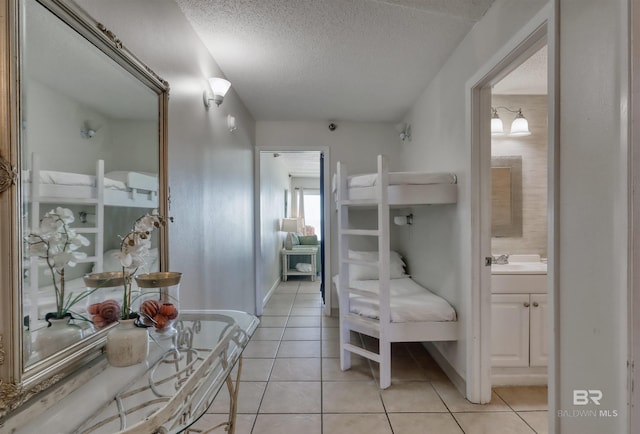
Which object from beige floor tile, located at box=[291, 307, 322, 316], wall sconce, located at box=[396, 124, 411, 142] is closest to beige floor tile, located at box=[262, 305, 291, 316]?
beige floor tile, located at box=[291, 307, 322, 316]

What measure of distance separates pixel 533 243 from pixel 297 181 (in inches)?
217

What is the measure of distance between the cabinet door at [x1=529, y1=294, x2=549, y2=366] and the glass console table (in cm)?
205

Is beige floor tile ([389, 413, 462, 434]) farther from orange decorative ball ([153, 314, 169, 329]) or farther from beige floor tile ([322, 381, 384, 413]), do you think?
orange decorative ball ([153, 314, 169, 329])

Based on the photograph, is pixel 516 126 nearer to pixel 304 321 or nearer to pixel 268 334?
pixel 304 321

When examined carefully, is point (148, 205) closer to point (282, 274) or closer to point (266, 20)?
point (266, 20)

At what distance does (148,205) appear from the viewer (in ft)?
4.70

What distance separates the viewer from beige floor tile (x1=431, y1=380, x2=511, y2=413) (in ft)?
6.61

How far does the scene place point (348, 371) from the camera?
2.51 m

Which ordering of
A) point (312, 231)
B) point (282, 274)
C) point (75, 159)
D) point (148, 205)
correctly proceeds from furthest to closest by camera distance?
point (312, 231) → point (282, 274) → point (148, 205) → point (75, 159)

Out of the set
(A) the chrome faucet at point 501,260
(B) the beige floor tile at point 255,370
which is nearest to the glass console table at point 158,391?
(B) the beige floor tile at point 255,370

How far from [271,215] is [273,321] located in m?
2.01

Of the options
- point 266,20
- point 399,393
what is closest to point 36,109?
point 266,20

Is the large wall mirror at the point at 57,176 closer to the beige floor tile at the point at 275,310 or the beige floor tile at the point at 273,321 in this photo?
the beige floor tile at the point at 273,321

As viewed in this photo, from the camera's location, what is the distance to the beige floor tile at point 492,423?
5.94 ft
